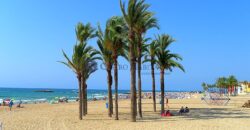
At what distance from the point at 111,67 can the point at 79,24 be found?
16.7 feet

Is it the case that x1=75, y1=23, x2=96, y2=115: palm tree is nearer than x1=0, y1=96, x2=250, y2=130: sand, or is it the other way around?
x1=0, y1=96, x2=250, y2=130: sand

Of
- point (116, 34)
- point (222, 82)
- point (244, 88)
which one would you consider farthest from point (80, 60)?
point (244, 88)

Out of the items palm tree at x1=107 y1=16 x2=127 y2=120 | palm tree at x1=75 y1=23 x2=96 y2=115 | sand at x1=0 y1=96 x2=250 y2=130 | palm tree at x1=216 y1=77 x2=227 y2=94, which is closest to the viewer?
sand at x1=0 y1=96 x2=250 y2=130

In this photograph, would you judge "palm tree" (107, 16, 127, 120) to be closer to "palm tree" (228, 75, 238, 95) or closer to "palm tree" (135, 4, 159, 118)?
"palm tree" (135, 4, 159, 118)

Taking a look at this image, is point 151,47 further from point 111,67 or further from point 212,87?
point 212,87

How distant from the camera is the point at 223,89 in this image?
130 meters

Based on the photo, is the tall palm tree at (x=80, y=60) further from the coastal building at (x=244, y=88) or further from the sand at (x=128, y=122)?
the coastal building at (x=244, y=88)

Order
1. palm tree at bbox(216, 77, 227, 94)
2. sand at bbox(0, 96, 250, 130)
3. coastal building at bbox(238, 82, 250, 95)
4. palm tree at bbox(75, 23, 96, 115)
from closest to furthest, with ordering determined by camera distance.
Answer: sand at bbox(0, 96, 250, 130) → palm tree at bbox(75, 23, 96, 115) → coastal building at bbox(238, 82, 250, 95) → palm tree at bbox(216, 77, 227, 94)

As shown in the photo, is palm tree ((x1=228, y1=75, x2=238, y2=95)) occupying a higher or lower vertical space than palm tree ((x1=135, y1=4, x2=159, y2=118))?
lower

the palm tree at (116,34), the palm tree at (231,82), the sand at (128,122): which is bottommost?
the sand at (128,122)

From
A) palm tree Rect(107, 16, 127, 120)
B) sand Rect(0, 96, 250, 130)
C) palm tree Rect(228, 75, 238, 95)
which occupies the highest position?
palm tree Rect(107, 16, 127, 120)

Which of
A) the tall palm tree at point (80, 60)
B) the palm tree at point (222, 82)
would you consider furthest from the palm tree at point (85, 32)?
the palm tree at point (222, 82)

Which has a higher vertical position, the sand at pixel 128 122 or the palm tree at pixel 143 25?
the palm tree at pixel 143 25

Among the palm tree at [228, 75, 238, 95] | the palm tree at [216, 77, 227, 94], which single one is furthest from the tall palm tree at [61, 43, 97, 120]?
the palm tree at [216, 77, 227, 94]
